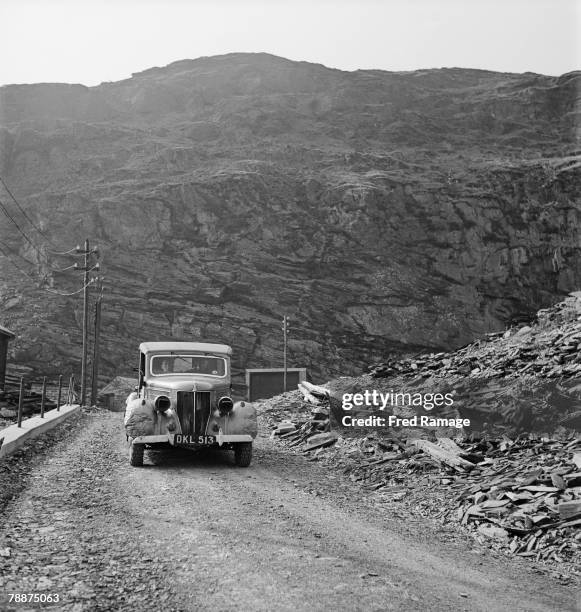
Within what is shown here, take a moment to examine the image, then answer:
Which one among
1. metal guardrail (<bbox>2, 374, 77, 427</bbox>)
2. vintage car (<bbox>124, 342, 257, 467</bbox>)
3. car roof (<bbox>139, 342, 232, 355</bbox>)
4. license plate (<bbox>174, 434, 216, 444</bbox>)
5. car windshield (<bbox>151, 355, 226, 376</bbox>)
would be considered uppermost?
car roof (<bbox>139, 342, 232, 355</bbox>)

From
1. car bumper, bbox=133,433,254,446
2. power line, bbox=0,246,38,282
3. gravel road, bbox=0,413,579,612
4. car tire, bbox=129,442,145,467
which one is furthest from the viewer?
power line, bbox=0,246,38,282

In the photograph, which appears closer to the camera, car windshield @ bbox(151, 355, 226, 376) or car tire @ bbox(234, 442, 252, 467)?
car tire @ bbox(234, 442, 252, 467)

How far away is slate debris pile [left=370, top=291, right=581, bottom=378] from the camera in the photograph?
14289 mm

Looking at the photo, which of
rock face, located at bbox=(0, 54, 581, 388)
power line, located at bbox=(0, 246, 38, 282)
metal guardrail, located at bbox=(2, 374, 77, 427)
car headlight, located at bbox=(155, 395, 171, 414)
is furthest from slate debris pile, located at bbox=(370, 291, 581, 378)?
power line, located at bbox=(0, 246, 38, 282)

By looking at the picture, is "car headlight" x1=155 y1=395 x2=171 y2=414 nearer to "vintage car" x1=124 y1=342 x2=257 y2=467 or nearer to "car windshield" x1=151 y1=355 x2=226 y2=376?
"vintage car" x1=124 y1=342 x2=257 y2=467

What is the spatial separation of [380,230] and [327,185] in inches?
364

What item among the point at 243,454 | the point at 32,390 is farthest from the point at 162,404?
the point at 32,390

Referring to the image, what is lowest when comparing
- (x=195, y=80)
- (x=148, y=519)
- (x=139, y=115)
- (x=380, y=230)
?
(x=148, y=519)

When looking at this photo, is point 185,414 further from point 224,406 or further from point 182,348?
point 182,348

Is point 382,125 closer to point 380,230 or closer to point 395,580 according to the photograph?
point 380,230

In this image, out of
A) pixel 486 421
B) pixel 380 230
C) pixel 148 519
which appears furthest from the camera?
pixel 380 230

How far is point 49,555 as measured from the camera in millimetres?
5840

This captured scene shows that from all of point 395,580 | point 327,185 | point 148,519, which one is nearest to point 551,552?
point 395,580

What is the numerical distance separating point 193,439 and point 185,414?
0.54 meters
